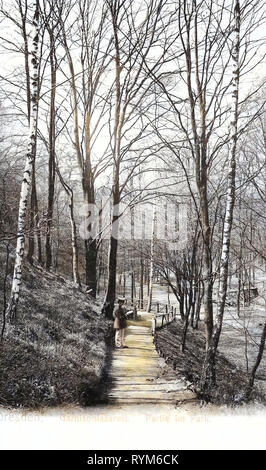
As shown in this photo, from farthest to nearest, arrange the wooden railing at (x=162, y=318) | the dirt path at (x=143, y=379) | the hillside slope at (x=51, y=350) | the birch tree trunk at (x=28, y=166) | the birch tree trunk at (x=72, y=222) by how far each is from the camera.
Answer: the wooden railing at (x=162, y=318), the birch tree trunk at (x=72, y=222), the birch tree trunk at (x=28, y=166), the dirt path at (x=143, y=379), the hillside slope at (x=51, y=350)

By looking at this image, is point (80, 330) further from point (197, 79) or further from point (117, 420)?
point (197, 79)

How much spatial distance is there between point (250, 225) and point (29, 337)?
4.83 metres

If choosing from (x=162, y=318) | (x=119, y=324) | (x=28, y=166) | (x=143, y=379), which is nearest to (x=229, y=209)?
(x=143, y=379)

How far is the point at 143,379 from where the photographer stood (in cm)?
576

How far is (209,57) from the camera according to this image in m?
5.86

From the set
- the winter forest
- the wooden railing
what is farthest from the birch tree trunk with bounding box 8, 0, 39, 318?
the wooden railing

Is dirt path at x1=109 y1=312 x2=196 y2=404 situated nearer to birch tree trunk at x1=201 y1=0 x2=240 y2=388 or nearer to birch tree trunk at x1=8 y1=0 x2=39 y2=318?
birch tree trunk at x1=201 y1=0 x2=240 y2=388

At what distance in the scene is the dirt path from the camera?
16.1 ft

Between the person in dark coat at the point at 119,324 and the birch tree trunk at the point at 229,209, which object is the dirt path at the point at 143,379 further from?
the birch tree trunk at the point at 229,209

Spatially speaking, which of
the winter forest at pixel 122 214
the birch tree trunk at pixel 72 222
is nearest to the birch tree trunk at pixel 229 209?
the winter forest at pixel 122 214

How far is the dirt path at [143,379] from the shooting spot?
4.92 m

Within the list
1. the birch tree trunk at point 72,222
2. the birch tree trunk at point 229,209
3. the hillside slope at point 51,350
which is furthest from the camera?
the birch tree trunk at point 72,222
